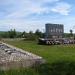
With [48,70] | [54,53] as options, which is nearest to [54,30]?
[54,53]

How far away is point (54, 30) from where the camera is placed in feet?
158

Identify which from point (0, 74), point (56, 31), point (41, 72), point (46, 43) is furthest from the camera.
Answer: point (56, 31)

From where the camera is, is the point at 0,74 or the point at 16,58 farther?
the point at 16,58

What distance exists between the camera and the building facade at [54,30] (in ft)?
154

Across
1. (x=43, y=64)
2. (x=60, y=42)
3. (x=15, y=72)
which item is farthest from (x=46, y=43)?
(x=15, y=72)

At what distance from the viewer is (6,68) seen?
8844 millimetres

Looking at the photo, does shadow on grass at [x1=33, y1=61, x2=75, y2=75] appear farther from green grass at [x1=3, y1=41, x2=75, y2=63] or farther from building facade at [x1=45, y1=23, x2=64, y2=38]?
building facade at [x1=45, y1=23, x2=64, y2=38]

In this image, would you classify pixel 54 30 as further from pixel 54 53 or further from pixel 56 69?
pixel 56 69

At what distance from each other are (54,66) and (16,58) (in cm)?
146

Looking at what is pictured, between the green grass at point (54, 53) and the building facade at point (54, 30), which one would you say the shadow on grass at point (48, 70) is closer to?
the green grass at point (54, 53)

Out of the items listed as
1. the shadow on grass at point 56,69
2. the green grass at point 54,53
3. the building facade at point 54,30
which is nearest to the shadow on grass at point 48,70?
the shadow on grass at point 56,69

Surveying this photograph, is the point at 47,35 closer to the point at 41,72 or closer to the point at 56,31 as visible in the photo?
the point at 56,31

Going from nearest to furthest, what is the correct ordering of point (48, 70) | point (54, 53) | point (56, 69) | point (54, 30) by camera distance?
point (48, 70) → point (56, 69) → point (54, 53) → point (54, 30)

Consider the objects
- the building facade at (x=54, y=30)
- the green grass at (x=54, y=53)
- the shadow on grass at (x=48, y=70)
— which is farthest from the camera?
the building facade at (x=54, y=30)
